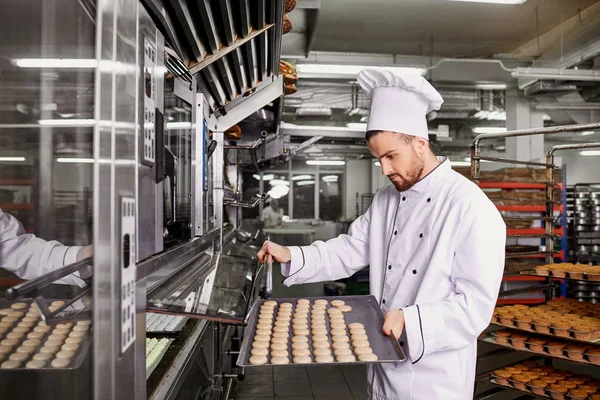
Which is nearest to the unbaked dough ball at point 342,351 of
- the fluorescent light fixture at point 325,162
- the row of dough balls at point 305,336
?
the row of dough balls at point 305,336

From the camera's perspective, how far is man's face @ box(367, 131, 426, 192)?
1.69 m

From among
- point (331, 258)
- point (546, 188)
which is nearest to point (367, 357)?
point (331, 258)

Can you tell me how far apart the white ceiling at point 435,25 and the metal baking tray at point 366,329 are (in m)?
4.38

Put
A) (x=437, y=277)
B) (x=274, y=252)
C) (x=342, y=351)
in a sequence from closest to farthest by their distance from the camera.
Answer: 1. (x=342, y=351)
2. (x=437, y=277)
3. (x=274, y=252)

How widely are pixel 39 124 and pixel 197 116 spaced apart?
1.20 metres

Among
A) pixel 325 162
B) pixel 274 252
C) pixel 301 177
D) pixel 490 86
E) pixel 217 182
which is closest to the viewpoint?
pixel 274 252

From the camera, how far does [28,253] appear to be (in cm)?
92

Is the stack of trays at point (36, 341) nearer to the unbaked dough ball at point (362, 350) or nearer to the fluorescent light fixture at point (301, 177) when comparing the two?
the unbaked dough ball at point (362, 350)

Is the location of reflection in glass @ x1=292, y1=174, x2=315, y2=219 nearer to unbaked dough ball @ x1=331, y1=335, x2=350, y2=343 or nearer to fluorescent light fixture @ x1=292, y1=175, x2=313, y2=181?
fluorescent light fixture @ x1=292, y1=175, x2=313, y2=181

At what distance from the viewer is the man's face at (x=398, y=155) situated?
1686 millimetres

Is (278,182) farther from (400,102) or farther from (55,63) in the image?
(55,63)

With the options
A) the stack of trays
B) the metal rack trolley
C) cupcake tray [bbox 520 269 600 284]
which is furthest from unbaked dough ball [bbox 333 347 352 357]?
cupcake tray [bbox 520 269 600 284]

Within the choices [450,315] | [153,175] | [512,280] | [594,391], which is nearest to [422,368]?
[450,315]

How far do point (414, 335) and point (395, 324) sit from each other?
2.8 inches
